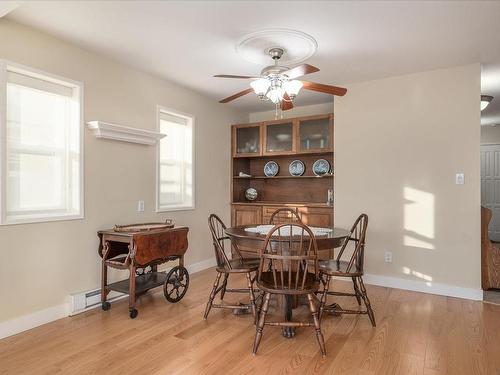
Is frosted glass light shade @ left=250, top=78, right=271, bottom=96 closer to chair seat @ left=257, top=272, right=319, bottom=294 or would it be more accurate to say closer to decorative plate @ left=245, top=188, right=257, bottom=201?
chair seat @ left=257, top=272, right=319, bottom=294

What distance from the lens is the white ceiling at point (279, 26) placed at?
230 centimetres

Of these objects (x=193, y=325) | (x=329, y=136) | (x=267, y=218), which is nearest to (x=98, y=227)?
(x=193, y=325)

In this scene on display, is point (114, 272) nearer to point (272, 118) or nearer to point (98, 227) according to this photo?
point (98, 227)

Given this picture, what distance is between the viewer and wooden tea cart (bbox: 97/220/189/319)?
9.32 feet

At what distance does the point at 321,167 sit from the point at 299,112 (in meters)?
0.99

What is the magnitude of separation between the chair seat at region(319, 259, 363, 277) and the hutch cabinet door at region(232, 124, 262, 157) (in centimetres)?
247

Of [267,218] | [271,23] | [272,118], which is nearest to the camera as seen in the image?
[271,23]

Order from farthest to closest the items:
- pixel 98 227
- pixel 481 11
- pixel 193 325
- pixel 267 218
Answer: pixel 267 218
pixel 98 227
pixel 193 325
pixel 481 11

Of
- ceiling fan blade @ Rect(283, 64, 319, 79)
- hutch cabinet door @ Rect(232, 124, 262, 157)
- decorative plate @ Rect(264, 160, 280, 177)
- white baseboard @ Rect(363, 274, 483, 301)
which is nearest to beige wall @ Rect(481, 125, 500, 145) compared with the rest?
white baseboard @ Rect(363, 274, 483, 301)

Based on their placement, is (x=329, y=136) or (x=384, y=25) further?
(x=329, y=136)

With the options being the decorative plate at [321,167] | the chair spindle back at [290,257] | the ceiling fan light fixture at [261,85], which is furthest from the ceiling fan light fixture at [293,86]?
the decorative plate at [321,167]

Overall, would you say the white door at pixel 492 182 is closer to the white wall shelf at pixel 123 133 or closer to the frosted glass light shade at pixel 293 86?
the frosted glass light shade at pixel 293 86

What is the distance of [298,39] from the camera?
2.71m

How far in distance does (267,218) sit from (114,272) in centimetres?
215
